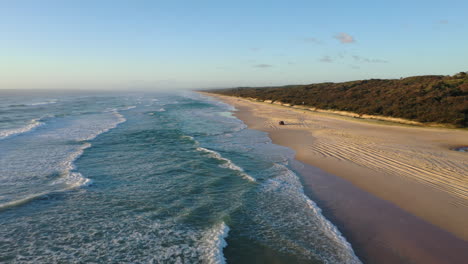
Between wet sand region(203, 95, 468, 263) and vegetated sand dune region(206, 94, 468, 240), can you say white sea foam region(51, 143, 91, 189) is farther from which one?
vegetated sand dune region(206, 94, 468, 240)

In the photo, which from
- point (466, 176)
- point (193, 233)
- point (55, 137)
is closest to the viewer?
point (193, 233)

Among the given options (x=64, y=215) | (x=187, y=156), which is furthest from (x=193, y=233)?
(x=187, y=156)

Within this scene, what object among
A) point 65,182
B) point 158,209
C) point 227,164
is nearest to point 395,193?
point 227,164

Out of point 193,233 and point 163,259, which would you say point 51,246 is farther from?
point 193,233

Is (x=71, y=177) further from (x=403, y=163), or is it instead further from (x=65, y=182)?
(x=403, y=163)

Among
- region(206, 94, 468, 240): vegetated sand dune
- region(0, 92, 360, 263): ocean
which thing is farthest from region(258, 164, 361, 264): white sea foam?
region(206, 94, 468, 240): vegetated sand dune

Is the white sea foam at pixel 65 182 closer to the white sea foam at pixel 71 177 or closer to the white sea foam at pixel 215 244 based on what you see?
the white sea foam at pixel 71 177
